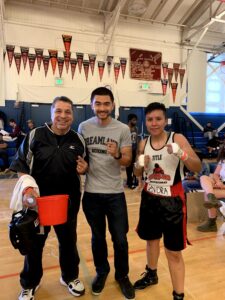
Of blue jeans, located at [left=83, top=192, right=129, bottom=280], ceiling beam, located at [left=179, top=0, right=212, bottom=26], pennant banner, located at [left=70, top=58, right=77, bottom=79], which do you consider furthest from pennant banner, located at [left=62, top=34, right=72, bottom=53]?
blue jeans, located at [left=83, top=192, right=129, bottom=280]

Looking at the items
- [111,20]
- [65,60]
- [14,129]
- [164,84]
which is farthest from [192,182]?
[164,84]

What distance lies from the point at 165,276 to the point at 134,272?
28cm

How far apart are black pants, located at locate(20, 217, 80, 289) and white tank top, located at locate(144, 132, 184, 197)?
0.67 meters

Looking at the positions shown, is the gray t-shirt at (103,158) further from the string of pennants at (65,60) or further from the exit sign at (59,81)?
the string of pennants at (65,60)

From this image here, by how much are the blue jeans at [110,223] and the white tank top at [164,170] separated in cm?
31

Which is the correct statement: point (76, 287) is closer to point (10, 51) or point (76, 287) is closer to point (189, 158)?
point (189, 158)

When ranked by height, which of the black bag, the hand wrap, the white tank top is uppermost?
the hand wrap

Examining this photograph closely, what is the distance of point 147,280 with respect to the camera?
220 cm

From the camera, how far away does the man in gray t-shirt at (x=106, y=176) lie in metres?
1.96

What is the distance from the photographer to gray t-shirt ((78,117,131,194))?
1.98m

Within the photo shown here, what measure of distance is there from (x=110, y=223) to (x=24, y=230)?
644mm

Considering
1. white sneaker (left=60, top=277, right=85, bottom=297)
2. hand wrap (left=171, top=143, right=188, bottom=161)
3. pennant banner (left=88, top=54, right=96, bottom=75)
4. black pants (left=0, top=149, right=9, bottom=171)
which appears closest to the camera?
hand wrap (left=171, top=143, right=188, bottom=161)

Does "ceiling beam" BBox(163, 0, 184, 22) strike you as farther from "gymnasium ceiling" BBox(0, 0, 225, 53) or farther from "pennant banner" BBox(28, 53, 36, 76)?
"pennant banner" BBox(28, 53, 36, 76)

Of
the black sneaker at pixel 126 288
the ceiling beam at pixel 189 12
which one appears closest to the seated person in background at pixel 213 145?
the ceiling beam at pixel 189 12
